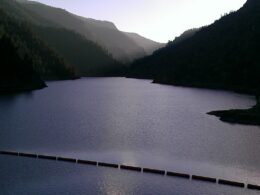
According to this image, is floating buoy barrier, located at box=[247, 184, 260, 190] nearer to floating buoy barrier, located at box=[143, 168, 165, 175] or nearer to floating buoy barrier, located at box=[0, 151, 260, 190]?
floating buoy barrier, located at box=[0, 151, 260, 190]

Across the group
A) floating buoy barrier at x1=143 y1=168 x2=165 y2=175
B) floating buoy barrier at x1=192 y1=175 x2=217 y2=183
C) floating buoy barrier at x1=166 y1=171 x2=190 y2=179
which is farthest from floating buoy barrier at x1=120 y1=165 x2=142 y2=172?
floating buoy barrier at x1=192 y1=175 x2=217 y2=183

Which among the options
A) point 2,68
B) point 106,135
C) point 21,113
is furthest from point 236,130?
point 2,68

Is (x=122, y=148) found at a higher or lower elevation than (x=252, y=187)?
higher

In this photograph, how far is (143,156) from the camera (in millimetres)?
74438

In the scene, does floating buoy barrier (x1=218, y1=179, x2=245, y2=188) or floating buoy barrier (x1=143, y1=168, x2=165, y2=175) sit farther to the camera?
floating buoy barrier (x1=143, y1=168, x2=165, y2=175)

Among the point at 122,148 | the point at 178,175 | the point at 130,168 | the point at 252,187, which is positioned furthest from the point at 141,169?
the point at 252,187

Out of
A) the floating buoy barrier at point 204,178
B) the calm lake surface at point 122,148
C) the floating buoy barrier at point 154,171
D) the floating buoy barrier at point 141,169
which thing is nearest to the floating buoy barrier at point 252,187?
the floating buoy barrier at point 141,169

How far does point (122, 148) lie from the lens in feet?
263

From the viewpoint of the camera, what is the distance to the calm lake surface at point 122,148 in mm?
57062

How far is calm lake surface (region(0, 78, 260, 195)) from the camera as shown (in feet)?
187

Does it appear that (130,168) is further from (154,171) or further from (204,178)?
(204,178)

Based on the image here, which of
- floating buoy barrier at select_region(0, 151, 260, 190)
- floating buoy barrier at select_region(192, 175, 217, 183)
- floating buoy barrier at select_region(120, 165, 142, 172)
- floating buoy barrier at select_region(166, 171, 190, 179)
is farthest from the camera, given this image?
floating buoy barrier at select_region(120, 165, 142, 172)

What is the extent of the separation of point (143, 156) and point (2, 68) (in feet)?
435

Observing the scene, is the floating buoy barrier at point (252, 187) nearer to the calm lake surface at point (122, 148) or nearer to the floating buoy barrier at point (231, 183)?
the floating buoy barrier at point (231, 183)
